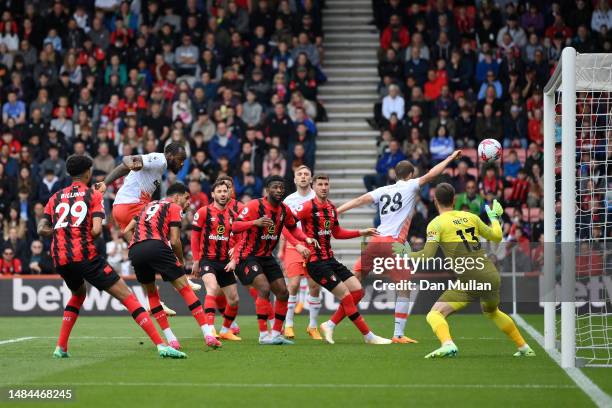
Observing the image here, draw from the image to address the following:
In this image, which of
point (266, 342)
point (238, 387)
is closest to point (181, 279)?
point (266, 342)

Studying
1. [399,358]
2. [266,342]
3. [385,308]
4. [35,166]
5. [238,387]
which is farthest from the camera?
[35,166]

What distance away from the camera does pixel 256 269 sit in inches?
574

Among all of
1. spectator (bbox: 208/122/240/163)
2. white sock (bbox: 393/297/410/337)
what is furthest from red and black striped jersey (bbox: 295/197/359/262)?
spectator (bbox: 208/122/240/163)

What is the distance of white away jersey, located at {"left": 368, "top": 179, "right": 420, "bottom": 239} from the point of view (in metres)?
15.4

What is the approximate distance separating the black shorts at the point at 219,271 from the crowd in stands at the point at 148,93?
7277 millimetres

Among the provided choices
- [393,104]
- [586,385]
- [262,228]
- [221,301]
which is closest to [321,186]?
[262,228]

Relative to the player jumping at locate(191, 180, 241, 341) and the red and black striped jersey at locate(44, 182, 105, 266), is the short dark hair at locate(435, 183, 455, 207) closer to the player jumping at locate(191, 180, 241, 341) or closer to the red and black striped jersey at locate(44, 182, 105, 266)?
the red and black striped jersey at locate(44, 182, 105, 266)

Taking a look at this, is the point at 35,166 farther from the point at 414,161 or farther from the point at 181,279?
the point at 181,279

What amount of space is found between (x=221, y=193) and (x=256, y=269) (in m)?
1.48

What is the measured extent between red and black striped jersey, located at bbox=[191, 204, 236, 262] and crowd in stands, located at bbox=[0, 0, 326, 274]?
7088 mm

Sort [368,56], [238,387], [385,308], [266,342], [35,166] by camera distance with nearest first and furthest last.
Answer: [238,387], [266,342], [385,308], [35,166], [368,56]

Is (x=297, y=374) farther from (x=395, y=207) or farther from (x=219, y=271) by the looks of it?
(x=395, y=207)

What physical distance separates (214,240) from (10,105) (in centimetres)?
1246

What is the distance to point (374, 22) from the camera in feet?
93.8
